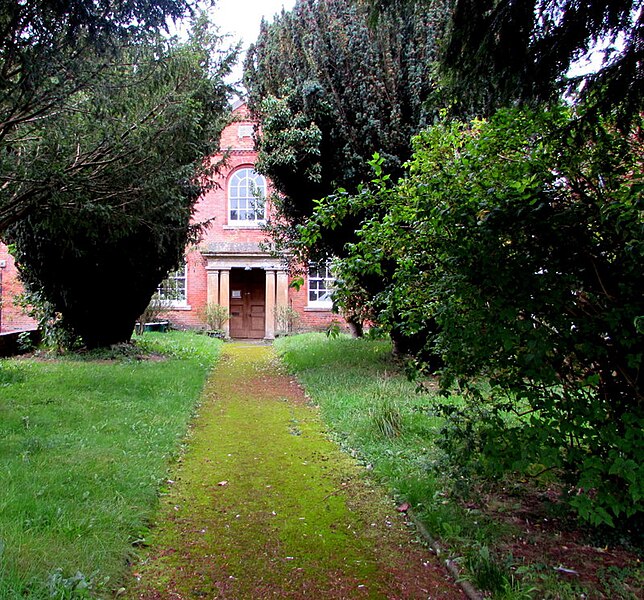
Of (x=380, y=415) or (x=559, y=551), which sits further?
(x=380, y=415)

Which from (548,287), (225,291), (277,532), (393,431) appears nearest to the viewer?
(548,287)

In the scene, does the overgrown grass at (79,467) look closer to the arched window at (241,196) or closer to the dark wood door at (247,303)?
the dark wood door at (247,303)

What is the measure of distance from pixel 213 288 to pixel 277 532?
60.5 ft

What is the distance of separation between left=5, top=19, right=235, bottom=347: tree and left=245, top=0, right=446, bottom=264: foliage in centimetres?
161

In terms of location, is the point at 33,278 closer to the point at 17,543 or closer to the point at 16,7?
the point at 16,7

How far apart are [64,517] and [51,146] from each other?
4.46 meters

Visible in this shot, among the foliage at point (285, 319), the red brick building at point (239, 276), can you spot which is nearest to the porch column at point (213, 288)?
the red brick building at point (239, 276)

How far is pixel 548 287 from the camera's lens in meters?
2.99

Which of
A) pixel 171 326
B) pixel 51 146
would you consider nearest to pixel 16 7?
pixel 51 146

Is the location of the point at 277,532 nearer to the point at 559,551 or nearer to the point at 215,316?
the point at 559,551

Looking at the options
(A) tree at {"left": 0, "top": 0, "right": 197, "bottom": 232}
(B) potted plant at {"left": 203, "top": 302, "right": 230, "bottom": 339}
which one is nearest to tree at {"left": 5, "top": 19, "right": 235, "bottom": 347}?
(A) tree at {"left": 0, "top": 0, "right": 197, "bottom": 232}

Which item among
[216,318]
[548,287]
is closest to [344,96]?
[548,287]

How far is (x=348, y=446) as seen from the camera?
5547mm

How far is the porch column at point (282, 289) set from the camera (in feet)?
69.7
